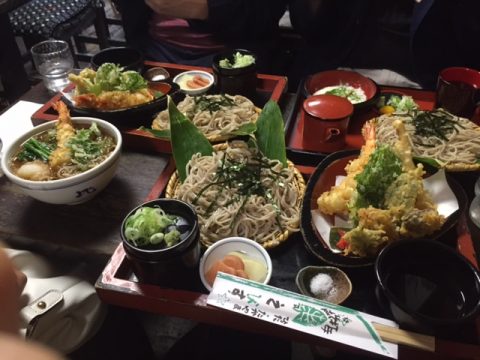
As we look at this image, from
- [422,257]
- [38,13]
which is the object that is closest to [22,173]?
[422,257]

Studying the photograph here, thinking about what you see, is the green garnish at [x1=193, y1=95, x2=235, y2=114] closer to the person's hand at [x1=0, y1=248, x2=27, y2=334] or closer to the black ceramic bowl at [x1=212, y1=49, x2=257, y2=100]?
the black ceramic bowl at [x1=212, y1=49, x2=257, y2=100]

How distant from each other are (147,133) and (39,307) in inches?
35.1

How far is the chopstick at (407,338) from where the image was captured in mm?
1094

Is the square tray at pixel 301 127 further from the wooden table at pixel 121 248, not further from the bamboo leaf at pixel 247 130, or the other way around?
the bamboo leaf at pixel 247 130

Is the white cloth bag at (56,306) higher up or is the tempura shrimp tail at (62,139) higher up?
the tempura shrimp tail at (62,139)

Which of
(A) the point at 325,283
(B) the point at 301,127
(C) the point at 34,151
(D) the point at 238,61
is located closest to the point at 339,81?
(B) the point at 301,127


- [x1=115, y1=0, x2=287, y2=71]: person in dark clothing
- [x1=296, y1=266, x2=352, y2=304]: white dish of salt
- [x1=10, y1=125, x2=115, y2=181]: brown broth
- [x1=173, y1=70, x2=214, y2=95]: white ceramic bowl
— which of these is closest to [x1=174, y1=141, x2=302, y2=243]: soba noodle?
[x1=296, y1=266, x2=352, y2=304]: white dish of salt

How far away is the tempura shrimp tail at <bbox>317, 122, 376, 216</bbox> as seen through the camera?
4.89 feet

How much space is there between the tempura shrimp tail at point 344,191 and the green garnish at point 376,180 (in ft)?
0.13

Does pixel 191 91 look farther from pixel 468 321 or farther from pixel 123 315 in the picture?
pixel 468 321

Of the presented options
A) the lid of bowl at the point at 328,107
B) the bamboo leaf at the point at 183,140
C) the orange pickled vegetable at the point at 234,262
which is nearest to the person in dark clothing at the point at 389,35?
the lid of bowl at the point at 328,107

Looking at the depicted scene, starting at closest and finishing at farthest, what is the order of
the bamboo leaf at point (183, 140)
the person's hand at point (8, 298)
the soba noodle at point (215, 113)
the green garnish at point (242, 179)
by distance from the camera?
the person's hand at point (8, 298)
the green garnish at point (242, 179)
the bamboo leaf at point (183, 140)
the soba noodle at point (215, 113)

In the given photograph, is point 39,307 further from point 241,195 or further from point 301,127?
point 301,127

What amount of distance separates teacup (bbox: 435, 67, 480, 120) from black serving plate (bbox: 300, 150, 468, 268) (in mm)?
627
